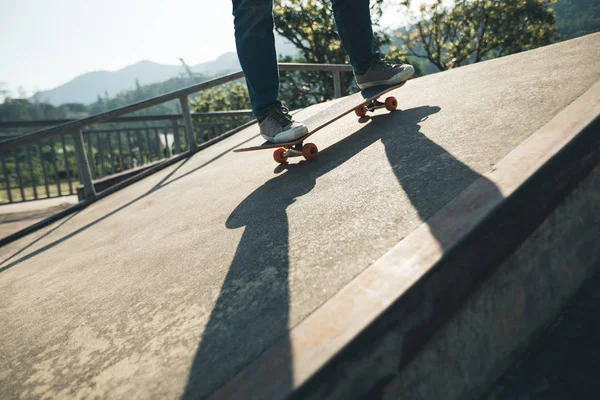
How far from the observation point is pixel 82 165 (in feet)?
15.9

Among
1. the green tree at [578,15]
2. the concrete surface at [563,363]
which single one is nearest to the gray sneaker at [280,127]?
the concrete surface at [563,363]

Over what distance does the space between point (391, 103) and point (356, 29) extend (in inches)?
26.0

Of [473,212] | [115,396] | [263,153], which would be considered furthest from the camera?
[263,153]

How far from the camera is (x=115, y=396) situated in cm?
106

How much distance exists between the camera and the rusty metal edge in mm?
876

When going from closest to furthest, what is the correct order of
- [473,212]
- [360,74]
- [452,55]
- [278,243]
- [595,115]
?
1. [473,212]
2. [595,115]
3. [278,243]
4. [360,74]
5. [452,55]

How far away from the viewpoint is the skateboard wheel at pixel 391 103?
10.7 ft

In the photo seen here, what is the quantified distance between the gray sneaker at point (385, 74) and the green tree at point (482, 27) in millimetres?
27238

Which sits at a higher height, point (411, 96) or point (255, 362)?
point (411, 96)

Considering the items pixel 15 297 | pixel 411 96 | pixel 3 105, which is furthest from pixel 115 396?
pixel 3 105

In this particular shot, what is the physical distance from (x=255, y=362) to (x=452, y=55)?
32456mm

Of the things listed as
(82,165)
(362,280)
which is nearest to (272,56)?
(362,280)

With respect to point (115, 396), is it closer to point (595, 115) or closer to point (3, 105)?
point (595, 115)

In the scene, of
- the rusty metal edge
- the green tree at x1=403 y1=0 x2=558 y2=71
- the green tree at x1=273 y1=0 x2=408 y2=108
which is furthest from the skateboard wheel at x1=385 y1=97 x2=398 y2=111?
the green tree at x1=403 y1=0 x2=558 y2=71
